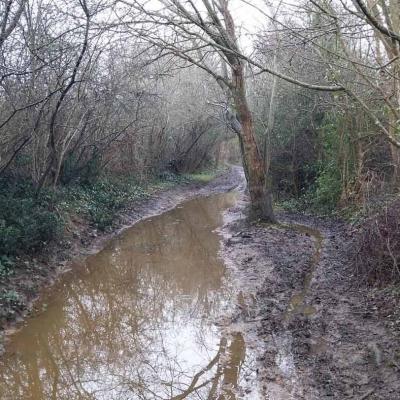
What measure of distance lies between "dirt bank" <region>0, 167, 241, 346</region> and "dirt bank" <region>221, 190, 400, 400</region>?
3.83m

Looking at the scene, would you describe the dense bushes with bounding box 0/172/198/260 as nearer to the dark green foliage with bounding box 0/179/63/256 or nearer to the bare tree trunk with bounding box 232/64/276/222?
the dark green foliage with bounding box 0/179/63/256

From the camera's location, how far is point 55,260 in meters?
10.5

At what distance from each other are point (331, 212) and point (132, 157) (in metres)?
9.83

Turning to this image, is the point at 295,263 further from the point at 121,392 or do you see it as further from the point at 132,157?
the point at 132,157

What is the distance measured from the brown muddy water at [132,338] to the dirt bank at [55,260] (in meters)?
0.27

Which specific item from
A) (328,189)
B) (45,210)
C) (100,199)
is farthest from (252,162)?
(45,210)

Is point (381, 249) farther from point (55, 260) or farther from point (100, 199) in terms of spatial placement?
point (100, 199)

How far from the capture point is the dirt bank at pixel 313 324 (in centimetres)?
533

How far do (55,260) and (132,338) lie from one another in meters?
4.20

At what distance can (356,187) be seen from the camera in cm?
1425

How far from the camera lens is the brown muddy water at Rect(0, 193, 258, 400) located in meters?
5.81

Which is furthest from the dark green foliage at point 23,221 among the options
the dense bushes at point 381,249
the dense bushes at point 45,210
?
the dense bushes at point 381,249

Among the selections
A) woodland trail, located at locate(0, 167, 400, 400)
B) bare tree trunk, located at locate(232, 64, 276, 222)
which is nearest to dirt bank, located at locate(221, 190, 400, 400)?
woodland trail, located at locate(0, 167, 400, 400)

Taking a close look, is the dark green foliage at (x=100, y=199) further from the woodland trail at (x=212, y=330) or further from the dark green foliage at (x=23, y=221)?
the woodland trail at (x=212, y=330)
